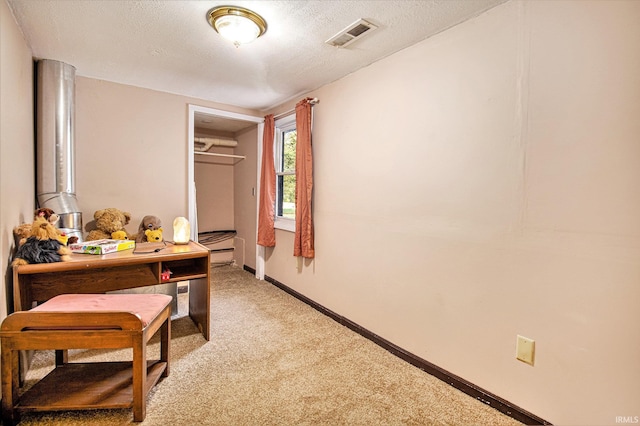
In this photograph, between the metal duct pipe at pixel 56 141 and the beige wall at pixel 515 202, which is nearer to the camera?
the beige wall at pixel 515 202

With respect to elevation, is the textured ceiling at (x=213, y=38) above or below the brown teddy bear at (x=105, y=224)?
above

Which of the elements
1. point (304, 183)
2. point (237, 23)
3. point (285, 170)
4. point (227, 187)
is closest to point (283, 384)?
point (304, 183)

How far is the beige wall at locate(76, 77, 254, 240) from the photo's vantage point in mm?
2916

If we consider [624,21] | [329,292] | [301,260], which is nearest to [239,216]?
[301,260]

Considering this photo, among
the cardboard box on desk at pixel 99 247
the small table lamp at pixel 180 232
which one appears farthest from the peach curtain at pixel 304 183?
the cardboard box on desk at pixel 99 247

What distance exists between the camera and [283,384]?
183 cm

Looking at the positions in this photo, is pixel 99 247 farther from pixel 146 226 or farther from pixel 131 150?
pixel 131 150

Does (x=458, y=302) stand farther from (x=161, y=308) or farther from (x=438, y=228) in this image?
(x=161, y=308)

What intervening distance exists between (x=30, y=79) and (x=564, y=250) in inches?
145

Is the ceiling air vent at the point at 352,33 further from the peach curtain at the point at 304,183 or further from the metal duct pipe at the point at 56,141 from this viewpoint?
the metal duct pipe at the point at 56,141

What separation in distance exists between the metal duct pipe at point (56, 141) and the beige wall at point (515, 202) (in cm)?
244

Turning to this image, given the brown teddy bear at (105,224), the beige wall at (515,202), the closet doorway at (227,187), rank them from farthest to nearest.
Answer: the closet doorway at (227,187) < the brown teddy bear at (105,224) < the beige wall at (515,202)

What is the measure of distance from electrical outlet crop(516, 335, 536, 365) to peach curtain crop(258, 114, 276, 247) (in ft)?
8.79

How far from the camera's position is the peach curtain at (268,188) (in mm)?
3605
